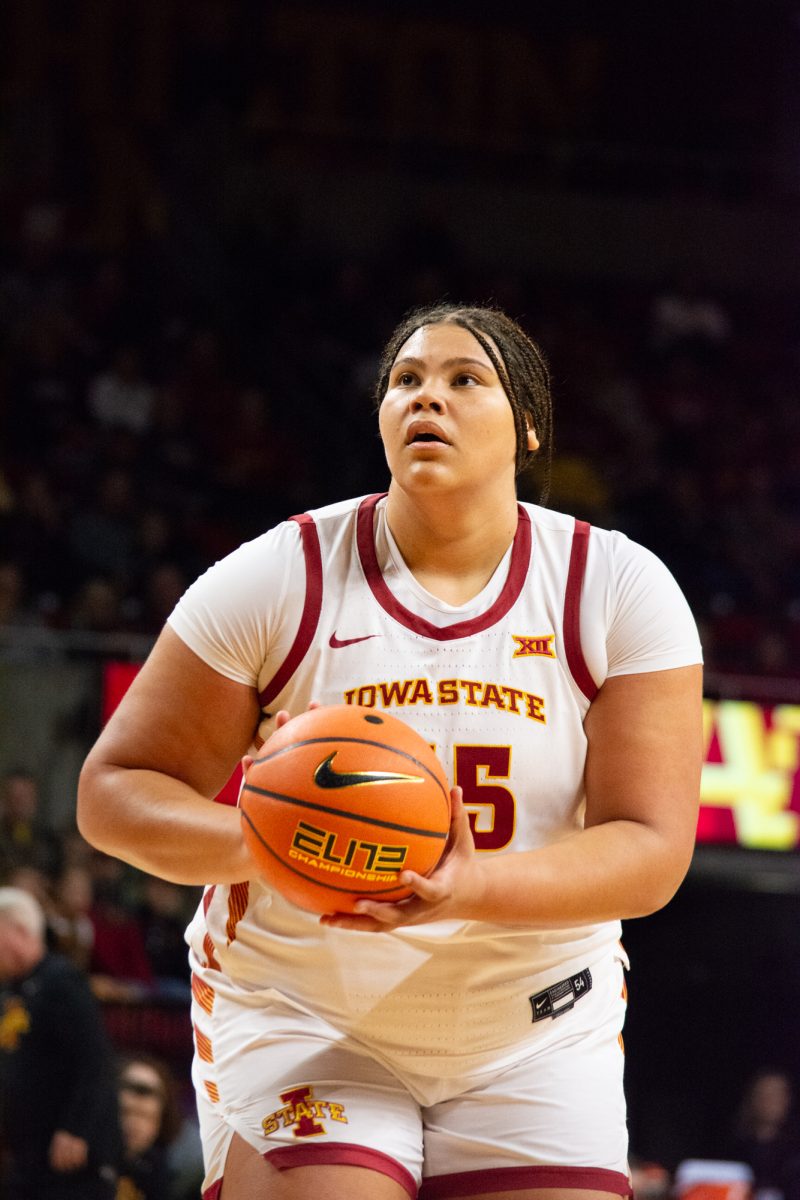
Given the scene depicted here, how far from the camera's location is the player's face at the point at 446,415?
2.53 meters

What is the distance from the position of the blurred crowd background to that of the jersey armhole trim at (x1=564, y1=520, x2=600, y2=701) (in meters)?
6.32

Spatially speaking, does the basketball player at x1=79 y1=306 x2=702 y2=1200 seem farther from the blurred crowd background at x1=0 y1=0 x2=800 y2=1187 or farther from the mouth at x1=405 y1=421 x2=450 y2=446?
the blurred crowd background at x1=0 y1=0 x2=800 y2=1187

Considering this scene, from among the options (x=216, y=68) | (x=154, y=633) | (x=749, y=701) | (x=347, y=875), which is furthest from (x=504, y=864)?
(x=216, y=68)

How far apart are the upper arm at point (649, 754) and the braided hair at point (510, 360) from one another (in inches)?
19.9

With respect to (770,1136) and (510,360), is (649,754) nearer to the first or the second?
(510,360)

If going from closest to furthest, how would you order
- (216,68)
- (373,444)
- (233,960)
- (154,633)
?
1. (233,960)
2. (154,633)
3. (373,444)
4. (216,68)

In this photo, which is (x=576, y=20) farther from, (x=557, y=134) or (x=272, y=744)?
(x=272, y=744)

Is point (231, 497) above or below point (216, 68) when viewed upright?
below

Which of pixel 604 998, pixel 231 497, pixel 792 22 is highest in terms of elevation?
pixel 792 22

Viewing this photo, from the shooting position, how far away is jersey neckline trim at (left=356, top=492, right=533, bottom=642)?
254cm

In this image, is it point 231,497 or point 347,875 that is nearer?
point 347,875

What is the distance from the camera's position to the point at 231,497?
10.4 metres

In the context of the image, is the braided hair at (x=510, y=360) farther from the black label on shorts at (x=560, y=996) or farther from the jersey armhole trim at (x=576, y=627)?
the black label on shorts at (x=560, y=996)

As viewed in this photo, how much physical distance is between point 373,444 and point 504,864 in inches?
356
